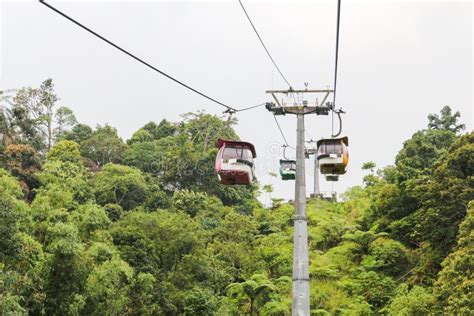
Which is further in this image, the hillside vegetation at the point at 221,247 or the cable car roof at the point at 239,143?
the hillside vegetation at the point at 221,247

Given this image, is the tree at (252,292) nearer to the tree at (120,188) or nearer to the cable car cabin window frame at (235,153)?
the cable car cabin window frame at (235,153)

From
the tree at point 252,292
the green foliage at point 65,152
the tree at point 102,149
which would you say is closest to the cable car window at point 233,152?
the tree at point 252,292

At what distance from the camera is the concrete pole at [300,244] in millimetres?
8516

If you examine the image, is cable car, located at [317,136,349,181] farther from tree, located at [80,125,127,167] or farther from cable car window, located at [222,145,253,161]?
tree, located at [80,125,127,167]

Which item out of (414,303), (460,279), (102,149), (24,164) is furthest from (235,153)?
(102,149)

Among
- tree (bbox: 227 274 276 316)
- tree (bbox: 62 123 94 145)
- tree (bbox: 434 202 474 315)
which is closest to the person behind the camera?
tree (bbox: 434 202 474 315)

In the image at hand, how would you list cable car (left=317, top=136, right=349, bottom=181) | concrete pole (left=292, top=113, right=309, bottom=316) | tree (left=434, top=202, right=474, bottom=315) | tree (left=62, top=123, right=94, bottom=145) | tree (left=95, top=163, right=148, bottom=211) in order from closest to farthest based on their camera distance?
concrete pole (left=292, top=113, right=309, bottom=316)
cable car (left=317, top=136, right=349, bottom=181)
tree (left=434, top=202, right=474, bottom=315)
tree (left=95, top=163, right=148, bottom=211)
tree (left=62, top=123, right=94, bottom=145)

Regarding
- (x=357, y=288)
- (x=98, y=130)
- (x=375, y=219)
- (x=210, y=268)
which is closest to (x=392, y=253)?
(x=357, y=288)

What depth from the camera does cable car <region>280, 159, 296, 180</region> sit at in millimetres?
10953

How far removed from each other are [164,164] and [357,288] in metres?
20.7

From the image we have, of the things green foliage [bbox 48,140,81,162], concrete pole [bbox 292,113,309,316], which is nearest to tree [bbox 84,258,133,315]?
concrete pole [bbox 292,113,309,316]

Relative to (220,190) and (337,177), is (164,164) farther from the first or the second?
(337,177)

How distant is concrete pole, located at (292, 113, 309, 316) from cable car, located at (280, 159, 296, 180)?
4.41 feet

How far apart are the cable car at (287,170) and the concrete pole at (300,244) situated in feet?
4.41
